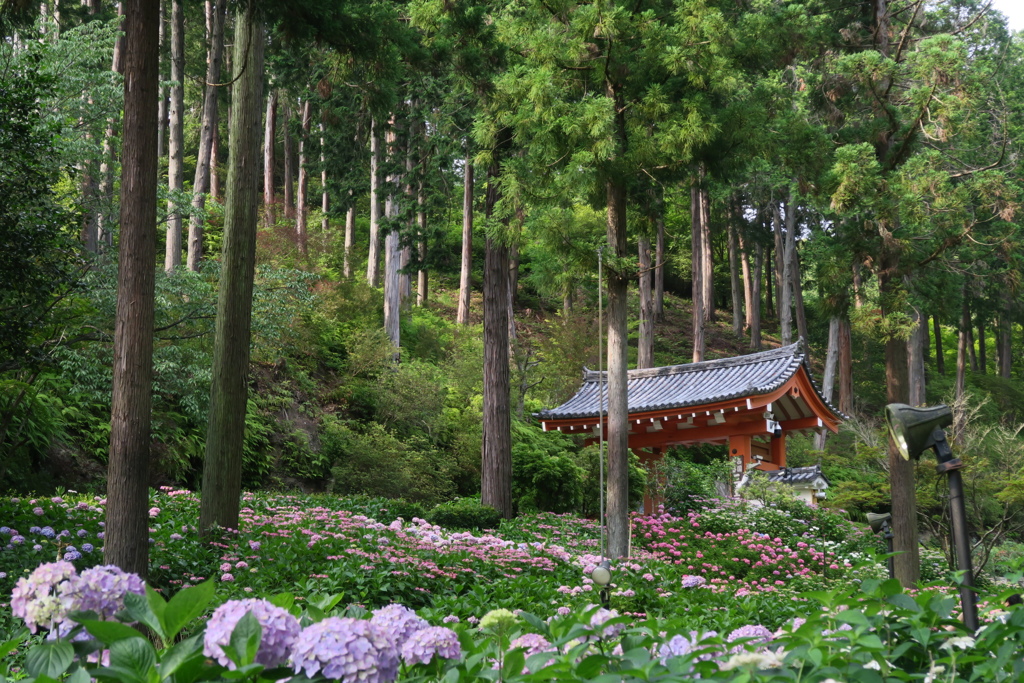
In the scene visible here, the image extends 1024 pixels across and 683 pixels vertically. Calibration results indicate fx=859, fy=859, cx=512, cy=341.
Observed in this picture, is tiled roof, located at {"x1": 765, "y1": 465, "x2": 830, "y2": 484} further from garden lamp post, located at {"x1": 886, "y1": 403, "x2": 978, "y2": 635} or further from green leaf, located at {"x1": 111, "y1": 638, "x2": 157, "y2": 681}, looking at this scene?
green leaf, located at {"x1": 111, "y1": 638, "x2": 157, "y2": 681}

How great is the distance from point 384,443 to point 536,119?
6.02 meters

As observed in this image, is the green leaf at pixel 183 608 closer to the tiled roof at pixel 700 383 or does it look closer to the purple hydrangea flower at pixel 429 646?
the purple hydrangea flower at pixel 429 646

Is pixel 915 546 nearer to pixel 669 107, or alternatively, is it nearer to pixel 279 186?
pixel 669 107

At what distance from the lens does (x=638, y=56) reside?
1102cm

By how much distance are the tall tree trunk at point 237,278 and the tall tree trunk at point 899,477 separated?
656 cm

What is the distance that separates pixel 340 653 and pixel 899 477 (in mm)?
10638

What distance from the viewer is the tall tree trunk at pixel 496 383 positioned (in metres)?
12.2

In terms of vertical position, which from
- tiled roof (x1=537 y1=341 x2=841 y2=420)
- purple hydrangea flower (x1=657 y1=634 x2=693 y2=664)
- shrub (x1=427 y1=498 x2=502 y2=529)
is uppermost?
tiled roof (x1=537 y1=341 x2=841 y2=420)

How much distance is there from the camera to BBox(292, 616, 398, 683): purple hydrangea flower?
1219 millimetres

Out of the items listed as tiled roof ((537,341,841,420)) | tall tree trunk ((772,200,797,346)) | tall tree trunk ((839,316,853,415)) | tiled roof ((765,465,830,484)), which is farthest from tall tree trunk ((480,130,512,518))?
tall tree trunk ((772,200,797,346))

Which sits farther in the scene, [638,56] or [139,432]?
[638,56]

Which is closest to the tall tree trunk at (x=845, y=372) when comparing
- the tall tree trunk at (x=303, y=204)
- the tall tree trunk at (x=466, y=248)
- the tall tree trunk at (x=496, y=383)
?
the tall tree trunk at (x=466, y=248)

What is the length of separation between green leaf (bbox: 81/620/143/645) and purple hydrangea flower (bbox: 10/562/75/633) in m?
0.26

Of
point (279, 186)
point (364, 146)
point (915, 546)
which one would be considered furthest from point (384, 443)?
point (279, 186)
